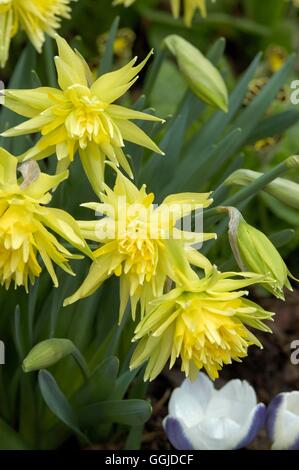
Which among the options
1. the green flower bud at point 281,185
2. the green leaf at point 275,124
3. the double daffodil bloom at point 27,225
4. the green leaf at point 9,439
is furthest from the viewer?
the green leaf at point 275,124

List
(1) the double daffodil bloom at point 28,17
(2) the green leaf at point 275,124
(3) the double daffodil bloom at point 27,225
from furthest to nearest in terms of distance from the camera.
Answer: (2) the green leaf at point 275,124, (1) the double daffodil bloom at point 28,17, (3) the double daffodil bloom at point 27,225

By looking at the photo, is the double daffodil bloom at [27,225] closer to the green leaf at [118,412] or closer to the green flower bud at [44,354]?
the green flower bud at [44,354]

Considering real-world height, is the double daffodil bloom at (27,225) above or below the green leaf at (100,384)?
above

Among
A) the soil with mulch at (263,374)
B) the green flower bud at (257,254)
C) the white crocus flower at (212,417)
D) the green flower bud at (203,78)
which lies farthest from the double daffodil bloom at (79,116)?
the soil with mulch at (263,374)

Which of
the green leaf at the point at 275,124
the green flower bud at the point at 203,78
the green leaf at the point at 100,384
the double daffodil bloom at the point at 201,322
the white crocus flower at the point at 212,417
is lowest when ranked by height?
the white crocus flower at the point at 212,417

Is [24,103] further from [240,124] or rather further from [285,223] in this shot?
[285,223]

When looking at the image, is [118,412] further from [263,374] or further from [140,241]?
[263,374]

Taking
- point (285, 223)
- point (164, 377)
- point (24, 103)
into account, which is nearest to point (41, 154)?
point (24, 103)

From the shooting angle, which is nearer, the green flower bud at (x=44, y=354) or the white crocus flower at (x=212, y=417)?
the green flower bud at (x=44, y=354)
